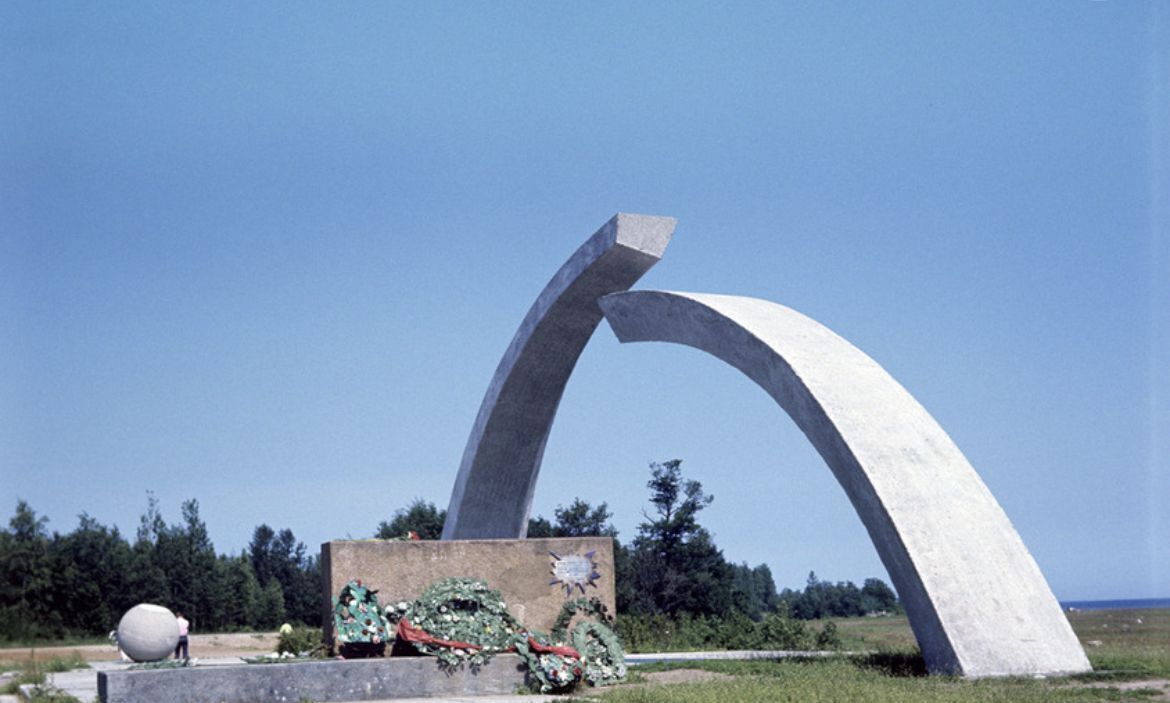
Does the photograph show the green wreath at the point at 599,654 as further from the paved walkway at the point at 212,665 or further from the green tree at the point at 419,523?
the green tree at the point at 419,523

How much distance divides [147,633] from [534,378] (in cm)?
872

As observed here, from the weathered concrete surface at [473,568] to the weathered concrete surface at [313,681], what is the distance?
1.44 meters

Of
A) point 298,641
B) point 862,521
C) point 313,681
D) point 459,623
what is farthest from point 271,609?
point 862,521

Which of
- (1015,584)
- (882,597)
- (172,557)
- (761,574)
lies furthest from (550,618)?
(761,574)

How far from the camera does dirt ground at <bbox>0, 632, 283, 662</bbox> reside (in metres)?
23.1

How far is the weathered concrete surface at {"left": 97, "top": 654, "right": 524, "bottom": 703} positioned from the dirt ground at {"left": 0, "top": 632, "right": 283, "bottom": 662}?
946 cm

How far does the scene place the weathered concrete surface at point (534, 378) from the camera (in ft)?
59.4

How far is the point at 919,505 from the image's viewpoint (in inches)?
516

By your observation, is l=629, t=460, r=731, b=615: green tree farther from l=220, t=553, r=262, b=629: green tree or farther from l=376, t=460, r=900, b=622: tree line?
l=220, t=553, r=262, b=629: green tree

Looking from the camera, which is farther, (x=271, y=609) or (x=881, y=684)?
(x=271, y=609)

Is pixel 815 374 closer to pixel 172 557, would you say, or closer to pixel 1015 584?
pixel 1015 584

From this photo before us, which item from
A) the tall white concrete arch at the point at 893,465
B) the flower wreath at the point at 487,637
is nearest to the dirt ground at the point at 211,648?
the flower wreath at the point at 487,637

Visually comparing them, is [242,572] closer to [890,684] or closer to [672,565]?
[672,565]

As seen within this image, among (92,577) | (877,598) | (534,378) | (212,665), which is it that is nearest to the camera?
(212,665)
